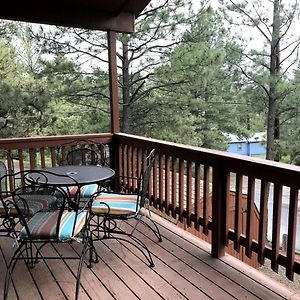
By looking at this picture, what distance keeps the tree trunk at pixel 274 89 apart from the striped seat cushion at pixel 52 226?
10.6 metres

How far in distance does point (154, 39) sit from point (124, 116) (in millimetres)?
2472

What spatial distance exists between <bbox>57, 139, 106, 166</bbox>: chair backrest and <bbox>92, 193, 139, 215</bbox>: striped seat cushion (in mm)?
1090

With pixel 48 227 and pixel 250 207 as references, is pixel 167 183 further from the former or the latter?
pixel 48 227

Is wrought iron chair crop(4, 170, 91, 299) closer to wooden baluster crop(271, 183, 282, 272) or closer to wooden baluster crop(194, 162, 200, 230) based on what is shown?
wooden baluster crop(194, 162, 200, 230)

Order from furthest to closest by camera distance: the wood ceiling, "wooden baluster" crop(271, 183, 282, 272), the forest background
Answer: the forest background → the wood ceiling → "wooden baluster" crop(271, 183, 282, 272)

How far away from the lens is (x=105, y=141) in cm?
475

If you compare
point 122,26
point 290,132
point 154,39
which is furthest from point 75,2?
point 290,132

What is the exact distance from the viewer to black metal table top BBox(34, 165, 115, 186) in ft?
9.02

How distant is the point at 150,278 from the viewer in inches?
100

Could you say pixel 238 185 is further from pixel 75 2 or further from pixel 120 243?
pixel 75 2

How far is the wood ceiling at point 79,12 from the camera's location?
3.99 meters

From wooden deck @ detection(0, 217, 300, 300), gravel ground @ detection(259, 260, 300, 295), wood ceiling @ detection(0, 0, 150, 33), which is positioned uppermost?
wood ceiling @ detection(0, 0, 150, 33)

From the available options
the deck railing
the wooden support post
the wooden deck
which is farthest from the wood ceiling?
the wooden deck

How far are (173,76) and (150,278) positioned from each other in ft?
25.1
